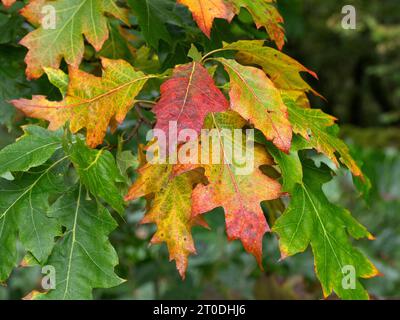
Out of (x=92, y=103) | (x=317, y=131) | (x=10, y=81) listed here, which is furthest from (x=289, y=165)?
(x=10, y=81)

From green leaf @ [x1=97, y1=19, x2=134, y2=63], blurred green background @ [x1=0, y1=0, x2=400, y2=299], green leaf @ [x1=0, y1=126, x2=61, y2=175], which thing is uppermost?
green leaf @ [x1=97, y1=19, x2=134, y2=63]

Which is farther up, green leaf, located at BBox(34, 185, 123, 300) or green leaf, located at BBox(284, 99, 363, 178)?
green leaf, located at BBox(284, 99, 363, 178)

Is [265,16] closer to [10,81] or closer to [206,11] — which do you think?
[206,11]

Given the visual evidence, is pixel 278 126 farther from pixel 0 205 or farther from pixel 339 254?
Result: pixel 0 205

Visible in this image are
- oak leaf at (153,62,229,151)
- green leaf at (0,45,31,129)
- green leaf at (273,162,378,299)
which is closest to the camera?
oak leaf at (153,62,229,151)

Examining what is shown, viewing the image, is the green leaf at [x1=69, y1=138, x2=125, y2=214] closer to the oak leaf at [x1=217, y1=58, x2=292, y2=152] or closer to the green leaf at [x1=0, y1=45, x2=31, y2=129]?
the oak leaf at [x1=217, y1=58, x2=292, y2=152]

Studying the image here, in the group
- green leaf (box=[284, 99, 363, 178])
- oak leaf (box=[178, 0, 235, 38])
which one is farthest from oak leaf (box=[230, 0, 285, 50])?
green leaf (box=[284, 99, 363, 178])

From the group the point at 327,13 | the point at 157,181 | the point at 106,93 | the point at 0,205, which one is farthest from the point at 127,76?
the point at 327,13

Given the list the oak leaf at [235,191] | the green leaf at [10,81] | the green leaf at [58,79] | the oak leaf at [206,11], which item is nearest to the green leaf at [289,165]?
the oak leaf at [235,191]
